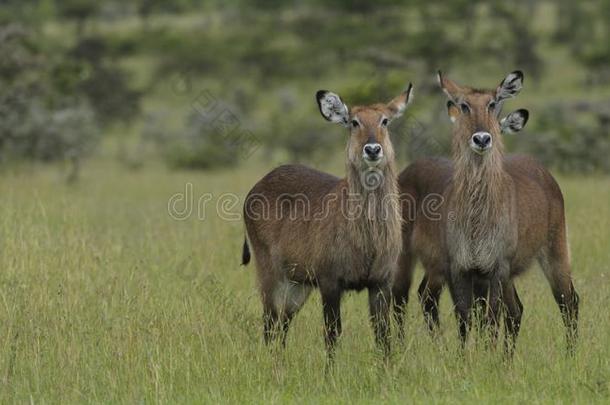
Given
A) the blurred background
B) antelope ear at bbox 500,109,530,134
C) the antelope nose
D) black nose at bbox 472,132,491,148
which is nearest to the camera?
the antelope nose

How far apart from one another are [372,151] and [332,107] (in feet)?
2.01

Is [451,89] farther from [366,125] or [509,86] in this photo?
[366,125]

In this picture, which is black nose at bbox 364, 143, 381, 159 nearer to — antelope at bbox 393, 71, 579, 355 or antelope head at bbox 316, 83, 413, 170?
antelope head at bbox 316, 83, 413, 170

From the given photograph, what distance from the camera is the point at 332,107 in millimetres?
6391

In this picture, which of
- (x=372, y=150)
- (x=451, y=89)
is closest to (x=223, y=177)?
(x=451, y=89)

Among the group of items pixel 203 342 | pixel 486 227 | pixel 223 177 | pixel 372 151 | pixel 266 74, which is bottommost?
pixel 223 177

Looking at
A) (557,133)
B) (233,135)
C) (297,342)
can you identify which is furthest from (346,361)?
(233,135)

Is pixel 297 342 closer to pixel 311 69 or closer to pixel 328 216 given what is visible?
pixel 328 216

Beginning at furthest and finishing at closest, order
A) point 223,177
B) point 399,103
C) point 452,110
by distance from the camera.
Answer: point 223,177
point 452,110
point 399,103

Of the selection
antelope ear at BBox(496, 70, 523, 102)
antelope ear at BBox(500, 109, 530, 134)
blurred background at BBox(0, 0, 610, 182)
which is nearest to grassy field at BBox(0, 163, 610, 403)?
antelope ear at BBox(500, 109, 530, 134)

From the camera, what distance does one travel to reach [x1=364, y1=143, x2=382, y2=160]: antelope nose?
5.91 metres

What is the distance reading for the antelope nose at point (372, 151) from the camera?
233 inches

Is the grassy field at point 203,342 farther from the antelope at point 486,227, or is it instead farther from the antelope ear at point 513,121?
the antelope ear at point 513,121

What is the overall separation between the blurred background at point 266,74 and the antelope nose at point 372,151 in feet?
41.8
